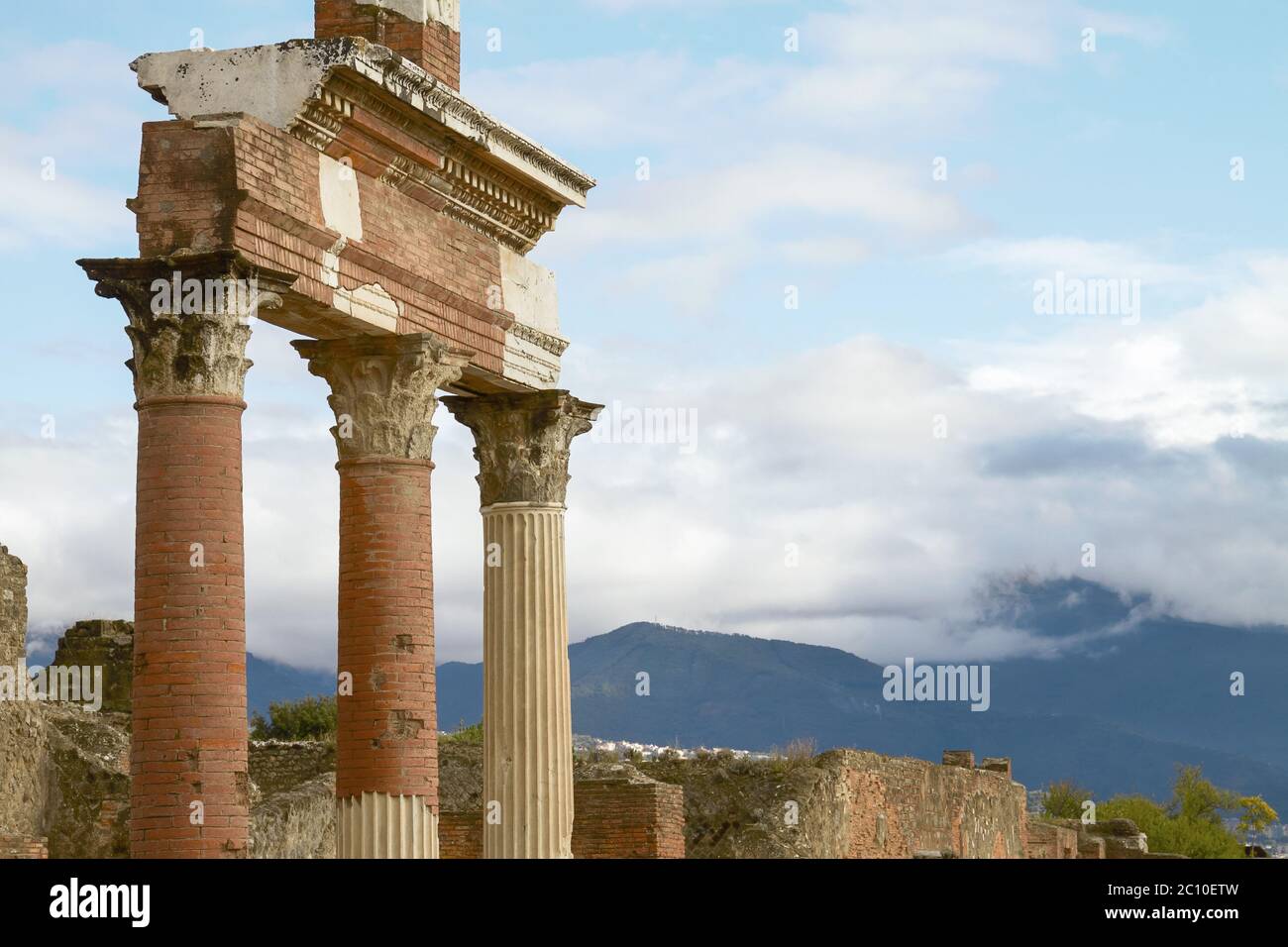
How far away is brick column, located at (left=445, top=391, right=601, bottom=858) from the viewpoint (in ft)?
57.4

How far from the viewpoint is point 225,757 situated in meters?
13.1

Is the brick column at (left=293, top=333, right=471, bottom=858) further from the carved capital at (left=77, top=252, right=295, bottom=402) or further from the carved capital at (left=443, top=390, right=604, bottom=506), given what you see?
the carved capital at (left=77, top=252, right=295, bottom=402)

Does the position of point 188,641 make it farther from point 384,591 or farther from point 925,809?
point 925,809

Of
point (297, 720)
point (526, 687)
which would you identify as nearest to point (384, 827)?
point (526, 687)

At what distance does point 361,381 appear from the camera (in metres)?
15.8

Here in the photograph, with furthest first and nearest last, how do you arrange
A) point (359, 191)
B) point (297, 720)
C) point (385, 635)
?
point (297, 720)
point (385, 635)
point (359, 191)

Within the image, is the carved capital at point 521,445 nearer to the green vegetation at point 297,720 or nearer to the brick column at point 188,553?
the brick column at point 188,553

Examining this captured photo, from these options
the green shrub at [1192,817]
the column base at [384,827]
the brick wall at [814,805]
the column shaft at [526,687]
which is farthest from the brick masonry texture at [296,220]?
the green shrub at [1192,817]

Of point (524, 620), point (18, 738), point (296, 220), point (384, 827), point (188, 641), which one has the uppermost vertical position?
point (296, 220)

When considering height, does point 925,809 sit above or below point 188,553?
below

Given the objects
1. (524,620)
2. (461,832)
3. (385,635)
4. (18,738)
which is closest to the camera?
(385,635)

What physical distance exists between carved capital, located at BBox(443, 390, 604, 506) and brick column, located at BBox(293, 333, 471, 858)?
2110 mm

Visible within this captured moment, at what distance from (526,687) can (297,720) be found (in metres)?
40.7
